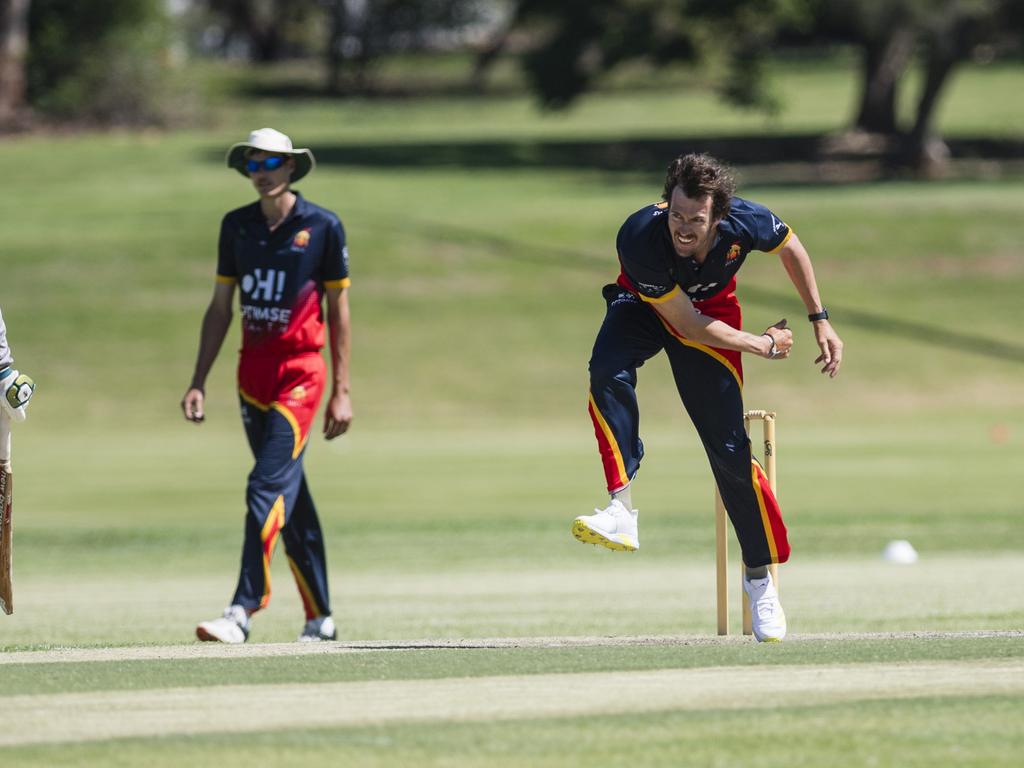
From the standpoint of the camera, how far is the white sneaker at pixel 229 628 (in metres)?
7.59

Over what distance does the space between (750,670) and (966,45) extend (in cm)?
3812

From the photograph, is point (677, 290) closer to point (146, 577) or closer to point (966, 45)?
point (146, 577)

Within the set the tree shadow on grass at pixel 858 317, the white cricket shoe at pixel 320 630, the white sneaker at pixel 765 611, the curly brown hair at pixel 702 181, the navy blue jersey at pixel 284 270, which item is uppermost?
the curly brown hair at pixel 702 181

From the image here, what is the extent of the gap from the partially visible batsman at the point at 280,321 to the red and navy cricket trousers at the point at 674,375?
5.76ft

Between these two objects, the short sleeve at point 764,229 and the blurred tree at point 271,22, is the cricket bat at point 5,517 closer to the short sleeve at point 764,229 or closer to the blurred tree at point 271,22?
the short sleeve at point 764,229

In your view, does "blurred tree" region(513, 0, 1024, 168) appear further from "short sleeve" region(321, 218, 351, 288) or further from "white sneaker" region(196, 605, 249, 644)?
"white sneaker" region(196, 605, 249, 644)

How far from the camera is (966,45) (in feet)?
137

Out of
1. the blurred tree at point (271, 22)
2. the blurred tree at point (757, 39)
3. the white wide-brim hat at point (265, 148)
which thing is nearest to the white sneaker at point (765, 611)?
the white wide-brim hat at point (265, 148)

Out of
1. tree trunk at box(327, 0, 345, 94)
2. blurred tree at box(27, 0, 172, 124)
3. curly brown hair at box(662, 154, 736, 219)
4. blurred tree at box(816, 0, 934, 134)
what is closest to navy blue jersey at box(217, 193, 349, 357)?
curly brown hair at box(662, 154, 736, 219)

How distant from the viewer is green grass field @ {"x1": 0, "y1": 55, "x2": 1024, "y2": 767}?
196 inches

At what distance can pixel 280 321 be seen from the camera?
8.32 metres

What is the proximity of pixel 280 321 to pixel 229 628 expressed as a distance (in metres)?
1.44

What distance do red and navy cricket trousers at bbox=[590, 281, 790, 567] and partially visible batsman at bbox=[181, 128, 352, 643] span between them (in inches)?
69.2

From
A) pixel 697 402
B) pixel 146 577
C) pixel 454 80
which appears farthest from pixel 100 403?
pixel 454 80
